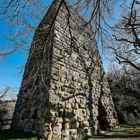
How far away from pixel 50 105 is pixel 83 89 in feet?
5.73

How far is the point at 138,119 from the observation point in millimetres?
10367

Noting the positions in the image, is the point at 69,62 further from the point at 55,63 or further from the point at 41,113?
the point at 41,113

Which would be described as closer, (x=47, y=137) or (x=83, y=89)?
(x=47, y=137)

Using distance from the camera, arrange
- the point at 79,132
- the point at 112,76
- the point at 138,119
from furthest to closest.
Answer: the point at 112,76
the point at 138,119
the point at 79,132

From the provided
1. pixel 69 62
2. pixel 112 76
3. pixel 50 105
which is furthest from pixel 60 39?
pixel 112 76

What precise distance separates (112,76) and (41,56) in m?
17.8

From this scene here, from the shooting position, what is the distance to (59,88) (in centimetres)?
431

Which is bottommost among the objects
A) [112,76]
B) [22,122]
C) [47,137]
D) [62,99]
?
[47,137]

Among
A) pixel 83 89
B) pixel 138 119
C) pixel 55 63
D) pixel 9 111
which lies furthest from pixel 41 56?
pixel 138 119

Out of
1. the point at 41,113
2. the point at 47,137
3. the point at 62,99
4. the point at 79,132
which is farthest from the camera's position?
the point at 79,132

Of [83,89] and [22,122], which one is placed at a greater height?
[83,89]

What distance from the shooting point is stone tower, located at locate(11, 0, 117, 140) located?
3.83 m

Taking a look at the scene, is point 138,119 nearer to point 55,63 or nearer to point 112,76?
point 55,63

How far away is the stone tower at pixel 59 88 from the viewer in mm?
3828
